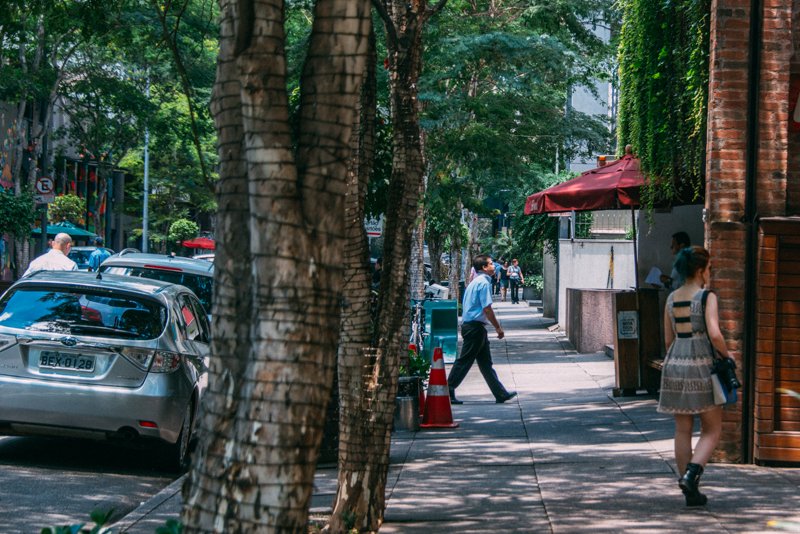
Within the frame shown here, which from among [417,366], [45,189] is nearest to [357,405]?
[417,366]

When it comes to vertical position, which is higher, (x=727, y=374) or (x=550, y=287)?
(x=550, y=287)

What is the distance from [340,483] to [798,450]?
4223 millimetres

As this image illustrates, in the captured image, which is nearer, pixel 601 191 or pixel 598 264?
pixel 601 191

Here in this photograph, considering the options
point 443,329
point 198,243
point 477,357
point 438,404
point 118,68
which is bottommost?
point 438,404

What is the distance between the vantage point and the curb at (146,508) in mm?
7475

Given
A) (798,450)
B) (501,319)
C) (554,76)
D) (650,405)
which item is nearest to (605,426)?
(650,405)

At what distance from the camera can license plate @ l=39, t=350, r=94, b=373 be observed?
31.8ft

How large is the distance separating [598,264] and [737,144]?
19.3 meters

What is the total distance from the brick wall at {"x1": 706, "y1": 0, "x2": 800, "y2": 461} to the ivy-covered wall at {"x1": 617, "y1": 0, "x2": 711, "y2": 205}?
0.93 metres

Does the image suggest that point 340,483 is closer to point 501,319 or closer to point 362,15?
point 362,15

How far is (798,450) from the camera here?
9.52m

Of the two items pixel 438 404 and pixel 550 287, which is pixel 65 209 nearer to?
pixel 550 287

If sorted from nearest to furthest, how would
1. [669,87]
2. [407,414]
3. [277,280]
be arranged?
[277,280], [669,87], [407,414]

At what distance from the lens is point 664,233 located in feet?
58.1
